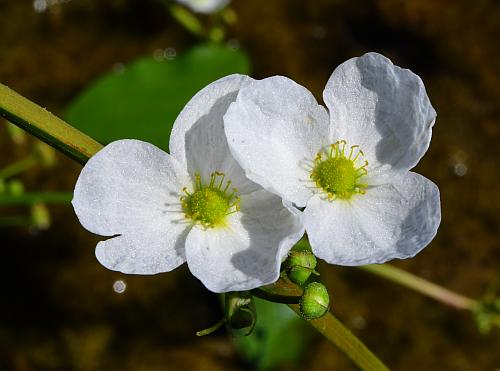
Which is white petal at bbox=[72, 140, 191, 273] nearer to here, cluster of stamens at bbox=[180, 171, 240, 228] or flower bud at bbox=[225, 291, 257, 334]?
cluster of stamens at bbox=[180, 171, 240, 228]

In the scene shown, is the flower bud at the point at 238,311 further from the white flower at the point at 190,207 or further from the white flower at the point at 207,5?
the white flower at the point at 207,5

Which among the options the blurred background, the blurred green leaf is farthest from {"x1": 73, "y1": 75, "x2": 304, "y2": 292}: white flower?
the blurred background

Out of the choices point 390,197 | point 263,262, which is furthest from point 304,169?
point 263,262

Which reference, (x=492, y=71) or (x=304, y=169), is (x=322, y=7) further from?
(x=304, y=169)

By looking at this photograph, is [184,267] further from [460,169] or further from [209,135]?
[209,135]

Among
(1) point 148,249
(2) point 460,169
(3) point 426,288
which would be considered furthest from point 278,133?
(2) point 460,169

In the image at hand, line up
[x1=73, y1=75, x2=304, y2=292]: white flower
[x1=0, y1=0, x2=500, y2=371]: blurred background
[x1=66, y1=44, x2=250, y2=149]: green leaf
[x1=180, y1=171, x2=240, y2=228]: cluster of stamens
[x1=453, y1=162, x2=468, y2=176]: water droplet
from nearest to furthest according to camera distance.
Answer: [x1=73, y1=75, x2=304, y2=292]: white flower, [x1=180, y1=171, x2=240, y2=228]: cluster of stamens, [x1=66, y1=44, x2=250, y2=149]: green leaf, [x1=0, y1=0, x2=500, y2=371]: blurred background, [x1=453, y1=162, x2=468, y2=176]: water droplet
